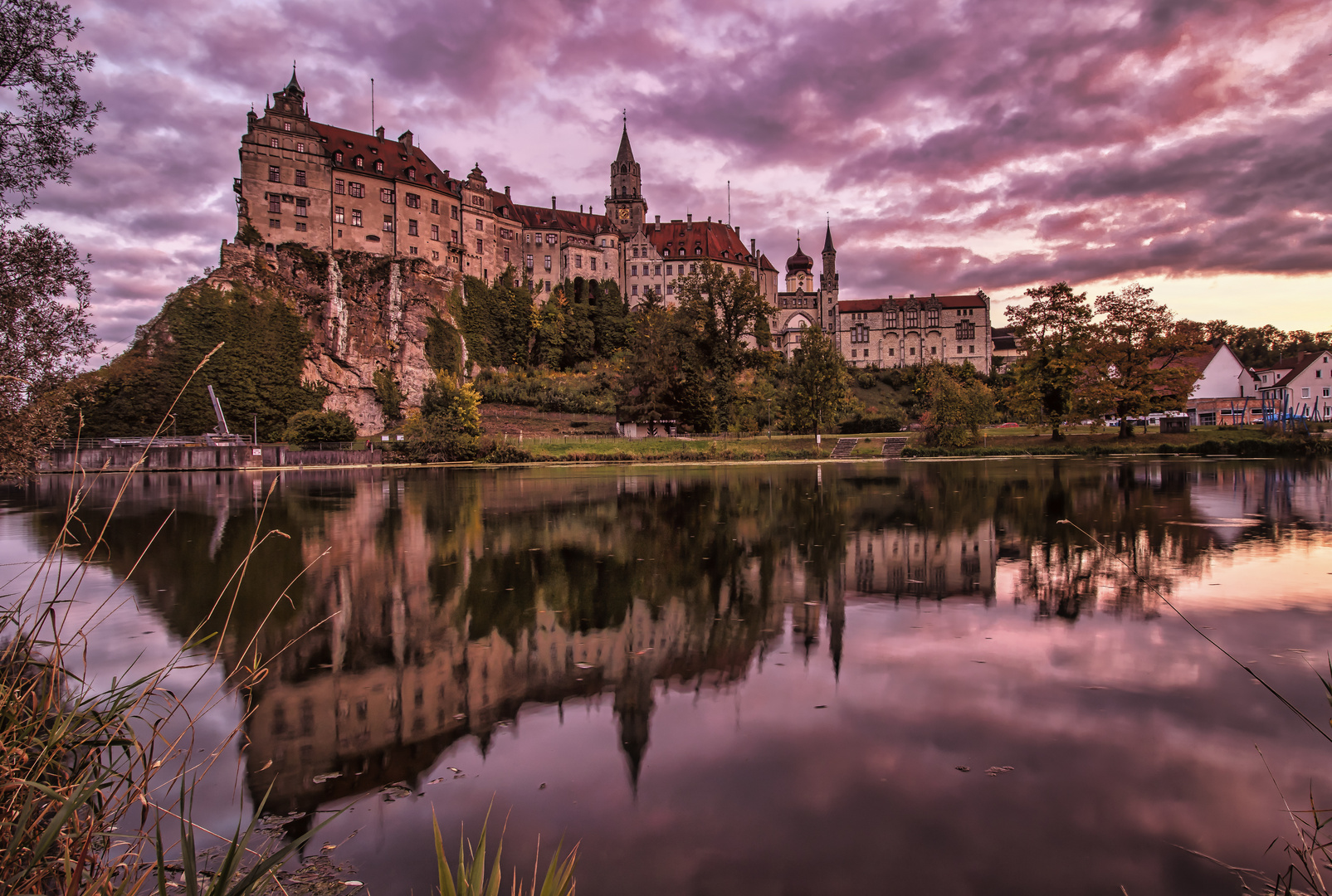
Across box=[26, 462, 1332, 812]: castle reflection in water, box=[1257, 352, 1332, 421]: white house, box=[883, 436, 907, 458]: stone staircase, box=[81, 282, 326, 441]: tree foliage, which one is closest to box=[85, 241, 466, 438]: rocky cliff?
box=[81, 282, 326, 441]: tree foliage

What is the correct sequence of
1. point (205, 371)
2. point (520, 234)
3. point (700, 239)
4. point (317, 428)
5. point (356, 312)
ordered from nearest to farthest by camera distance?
point (317, 428), point (205, 371), point (356, 312), point (520, 234), point (700, 239)

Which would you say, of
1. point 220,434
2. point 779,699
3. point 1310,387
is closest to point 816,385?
point 779,699

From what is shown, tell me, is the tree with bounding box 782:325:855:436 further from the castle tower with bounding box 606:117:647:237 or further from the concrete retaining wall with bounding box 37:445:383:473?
the castle tower with bounding box 606:117:647:237

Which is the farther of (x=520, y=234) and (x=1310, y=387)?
(x=520, y=234)

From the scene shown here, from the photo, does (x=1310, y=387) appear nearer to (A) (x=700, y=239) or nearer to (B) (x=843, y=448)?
(B) (x=843, y=448)

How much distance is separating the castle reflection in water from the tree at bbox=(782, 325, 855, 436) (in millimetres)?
29765

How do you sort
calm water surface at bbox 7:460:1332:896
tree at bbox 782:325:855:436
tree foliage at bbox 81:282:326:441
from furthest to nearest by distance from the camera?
tree foliage at bbox 81:282:326:441 → tree at bbox 782:325:855:436 → calm water surface at bbox 7:460:1332:896

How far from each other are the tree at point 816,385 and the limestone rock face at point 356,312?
38.2 metres

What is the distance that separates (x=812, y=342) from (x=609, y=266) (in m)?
48.4

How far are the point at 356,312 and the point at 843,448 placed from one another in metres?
50.9

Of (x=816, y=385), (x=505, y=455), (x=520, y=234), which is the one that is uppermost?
(x=520, y=234)

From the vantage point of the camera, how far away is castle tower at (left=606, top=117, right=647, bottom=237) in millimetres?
97250

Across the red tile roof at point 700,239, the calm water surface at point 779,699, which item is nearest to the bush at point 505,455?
the calm water surface at point 779,699

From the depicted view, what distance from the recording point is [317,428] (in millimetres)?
57031
